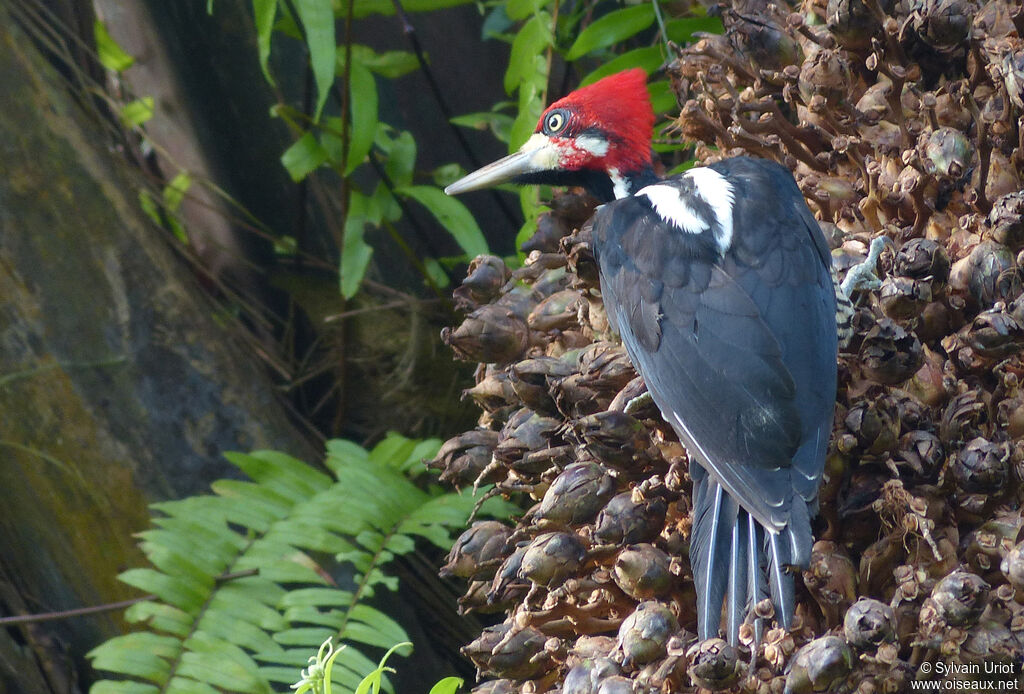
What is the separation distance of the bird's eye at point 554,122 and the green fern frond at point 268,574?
53 cm

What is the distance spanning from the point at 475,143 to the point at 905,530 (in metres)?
1.31

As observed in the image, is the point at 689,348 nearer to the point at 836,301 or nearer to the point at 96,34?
the point at 836,301

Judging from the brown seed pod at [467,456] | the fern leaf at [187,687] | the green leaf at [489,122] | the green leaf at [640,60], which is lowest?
the fern leaf at [187,687]

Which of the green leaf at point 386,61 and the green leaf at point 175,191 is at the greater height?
the green leaf at point 386,61

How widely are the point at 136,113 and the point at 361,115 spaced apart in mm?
561

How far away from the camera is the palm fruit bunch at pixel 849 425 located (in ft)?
2.08

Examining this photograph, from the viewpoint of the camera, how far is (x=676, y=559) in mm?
747

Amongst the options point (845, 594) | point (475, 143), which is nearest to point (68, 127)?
point (475, 143)

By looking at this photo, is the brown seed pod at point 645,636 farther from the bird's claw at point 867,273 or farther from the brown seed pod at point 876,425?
the bird's claw at point 867,273

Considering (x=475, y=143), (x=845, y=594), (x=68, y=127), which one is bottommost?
(x=845, y=594)

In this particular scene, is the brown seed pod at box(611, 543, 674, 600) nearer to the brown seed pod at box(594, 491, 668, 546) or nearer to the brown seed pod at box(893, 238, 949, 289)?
the brown seed pod at box(594, 491, 668, 546)

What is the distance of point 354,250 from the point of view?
166 cm

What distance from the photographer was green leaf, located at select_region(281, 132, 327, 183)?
1651 millimetres

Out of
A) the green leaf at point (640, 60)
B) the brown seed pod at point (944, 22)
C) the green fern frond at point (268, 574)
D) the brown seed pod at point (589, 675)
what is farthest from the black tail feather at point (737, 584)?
the green leaf at point (640, 60)
